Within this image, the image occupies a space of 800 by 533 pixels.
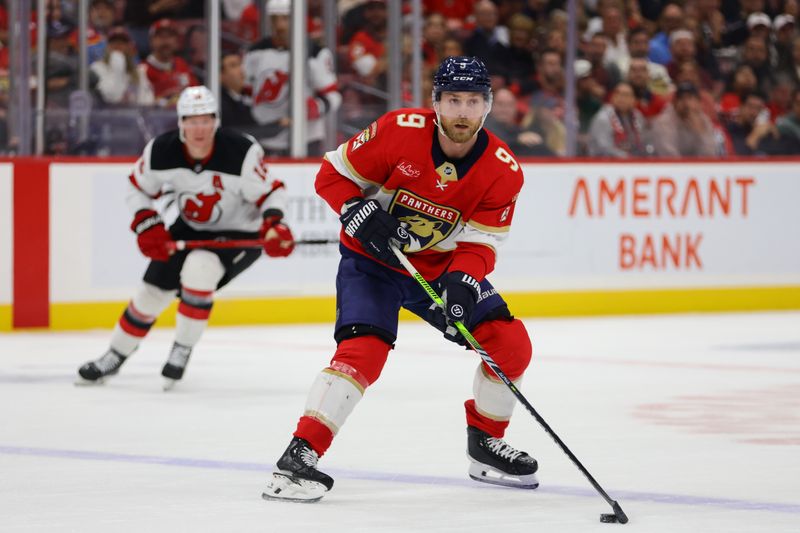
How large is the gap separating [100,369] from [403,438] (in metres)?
1.81

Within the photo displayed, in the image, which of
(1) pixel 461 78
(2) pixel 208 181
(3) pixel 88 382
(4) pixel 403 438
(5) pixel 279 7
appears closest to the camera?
(1) pixel 461 78

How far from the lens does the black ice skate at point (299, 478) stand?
3773mm

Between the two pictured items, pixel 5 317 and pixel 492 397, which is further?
pixel 5 317

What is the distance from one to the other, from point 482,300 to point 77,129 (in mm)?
4651

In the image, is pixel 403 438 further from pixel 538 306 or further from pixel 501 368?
pixel 538 306

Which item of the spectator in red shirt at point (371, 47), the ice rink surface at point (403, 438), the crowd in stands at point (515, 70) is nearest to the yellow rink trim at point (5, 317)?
the ice rink surface at point (403, 438)

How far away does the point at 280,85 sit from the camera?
883 centimetres

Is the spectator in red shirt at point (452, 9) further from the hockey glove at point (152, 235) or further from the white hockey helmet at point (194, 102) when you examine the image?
the hockey glove at point (152, 235)

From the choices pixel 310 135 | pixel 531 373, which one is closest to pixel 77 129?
pixel 310 135

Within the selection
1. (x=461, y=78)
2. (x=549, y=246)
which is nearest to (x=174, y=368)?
(x=461, y=78)

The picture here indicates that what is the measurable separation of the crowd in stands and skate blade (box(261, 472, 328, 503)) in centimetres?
473

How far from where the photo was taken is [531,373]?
674cm

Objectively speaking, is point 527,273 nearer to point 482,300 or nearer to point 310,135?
point 310,135

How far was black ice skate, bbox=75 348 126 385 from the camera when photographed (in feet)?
20.4
